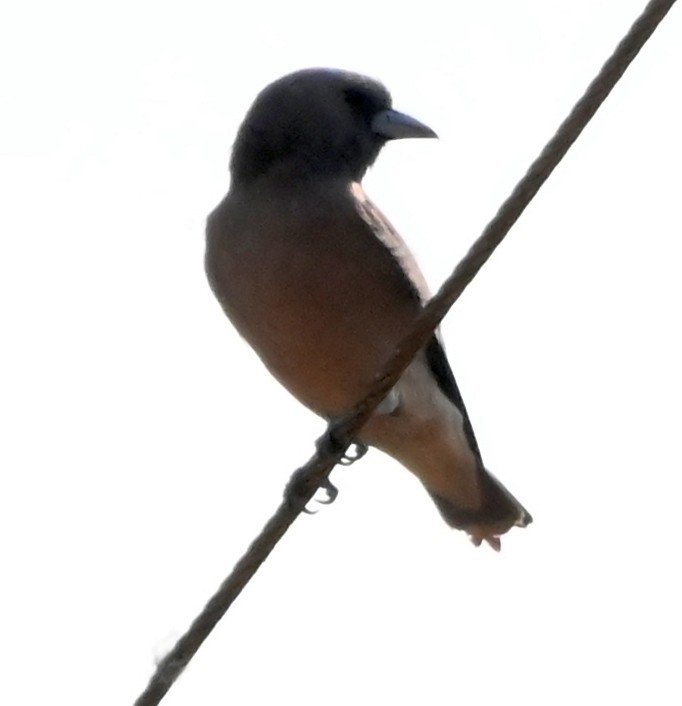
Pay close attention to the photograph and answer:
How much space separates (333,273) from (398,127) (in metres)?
1.08

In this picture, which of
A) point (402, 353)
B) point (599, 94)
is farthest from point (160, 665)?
point (599, 94)

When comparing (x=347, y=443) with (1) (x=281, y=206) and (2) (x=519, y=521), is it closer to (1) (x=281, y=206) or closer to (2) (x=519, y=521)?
(1) (x=281, y=206)

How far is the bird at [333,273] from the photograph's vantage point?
5.25 metres

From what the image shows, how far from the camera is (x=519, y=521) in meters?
6.46

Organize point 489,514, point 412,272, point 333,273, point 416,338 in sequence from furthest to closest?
point 489,514, point 412,272, point 333,273, point 416,338

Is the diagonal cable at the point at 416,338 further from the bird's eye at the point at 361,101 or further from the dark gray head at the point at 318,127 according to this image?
the bird's eye at the point at 361,101

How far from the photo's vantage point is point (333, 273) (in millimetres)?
5219

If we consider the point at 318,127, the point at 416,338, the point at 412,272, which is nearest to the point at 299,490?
the point at 416,338

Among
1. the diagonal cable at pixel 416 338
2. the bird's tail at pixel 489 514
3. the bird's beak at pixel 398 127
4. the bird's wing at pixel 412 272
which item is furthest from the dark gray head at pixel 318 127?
the diagonal cable at pixel 416 338

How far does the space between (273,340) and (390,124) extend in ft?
3.87

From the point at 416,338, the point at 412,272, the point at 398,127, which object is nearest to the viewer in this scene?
the point at 416,338

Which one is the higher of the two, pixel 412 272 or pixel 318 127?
pixel 318 127

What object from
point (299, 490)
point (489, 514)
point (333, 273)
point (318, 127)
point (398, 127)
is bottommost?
point (299, 490)

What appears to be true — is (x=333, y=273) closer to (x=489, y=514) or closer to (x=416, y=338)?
(x=416, y=338)
